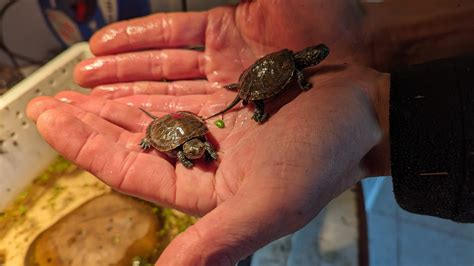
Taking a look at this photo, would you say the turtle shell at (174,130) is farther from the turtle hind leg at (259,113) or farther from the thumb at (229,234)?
the thumb at (229,234)

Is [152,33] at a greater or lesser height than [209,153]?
greater

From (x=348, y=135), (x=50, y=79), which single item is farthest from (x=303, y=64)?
(x=50, y=79)

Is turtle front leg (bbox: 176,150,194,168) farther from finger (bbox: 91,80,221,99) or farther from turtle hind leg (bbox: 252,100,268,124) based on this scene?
finger (bbox: 91,80,221,99)

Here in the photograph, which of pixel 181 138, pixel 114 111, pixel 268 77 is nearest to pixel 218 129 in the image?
pixel 181 138

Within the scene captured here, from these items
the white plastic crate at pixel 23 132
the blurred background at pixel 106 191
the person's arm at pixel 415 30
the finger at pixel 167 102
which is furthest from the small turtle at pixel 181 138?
the person's arm at pixel 415 30

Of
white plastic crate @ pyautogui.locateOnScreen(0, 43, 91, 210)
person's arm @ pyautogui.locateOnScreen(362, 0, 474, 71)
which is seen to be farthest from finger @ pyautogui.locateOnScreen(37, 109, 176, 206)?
person's arm @ pyautogui.locateOnScreen(362, 0, 474, 71)

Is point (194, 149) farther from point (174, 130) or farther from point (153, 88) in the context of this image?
point (153, 88)

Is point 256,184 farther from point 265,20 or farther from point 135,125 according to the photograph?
point 265,20
